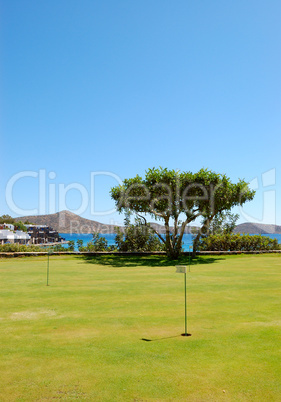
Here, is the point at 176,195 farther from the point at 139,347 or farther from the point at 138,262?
the point at 139,347

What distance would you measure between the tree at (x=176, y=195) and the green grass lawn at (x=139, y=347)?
18.5 metres

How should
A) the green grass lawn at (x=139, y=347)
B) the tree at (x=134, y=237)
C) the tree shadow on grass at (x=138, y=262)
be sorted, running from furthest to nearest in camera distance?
the tree at (x=134, y=237)
the tree shadow on grass at (x=138, y=262)
the green grass lawn at (x=139, y=347)

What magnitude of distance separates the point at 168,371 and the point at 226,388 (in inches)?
39.2

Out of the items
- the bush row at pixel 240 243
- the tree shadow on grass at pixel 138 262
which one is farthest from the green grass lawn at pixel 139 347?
the bush row at pixel 240 243

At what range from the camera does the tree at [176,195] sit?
3053 centimetres

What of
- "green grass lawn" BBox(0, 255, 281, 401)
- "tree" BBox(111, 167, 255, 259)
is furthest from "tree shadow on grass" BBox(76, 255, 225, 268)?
"green grass lawn" BBox(0, 255, 281, 401)

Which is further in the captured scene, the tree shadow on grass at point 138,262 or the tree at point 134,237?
the tree at point 134,237

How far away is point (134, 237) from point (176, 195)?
9.41 m

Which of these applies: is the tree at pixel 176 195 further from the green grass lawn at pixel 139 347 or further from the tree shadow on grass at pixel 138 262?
the green grass lawn at pixel 139 347

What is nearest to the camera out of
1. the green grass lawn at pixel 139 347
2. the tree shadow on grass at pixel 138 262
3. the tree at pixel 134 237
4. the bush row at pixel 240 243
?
the green grass lawn at pixel 139 347

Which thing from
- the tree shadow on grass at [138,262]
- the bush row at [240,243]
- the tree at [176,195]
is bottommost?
the tree shadow on grass at [138,262]

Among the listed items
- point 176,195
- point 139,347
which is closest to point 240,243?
point 176,195

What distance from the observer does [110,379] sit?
5.30 metres

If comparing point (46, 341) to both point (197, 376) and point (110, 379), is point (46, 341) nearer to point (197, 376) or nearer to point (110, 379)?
point (110, 379)
